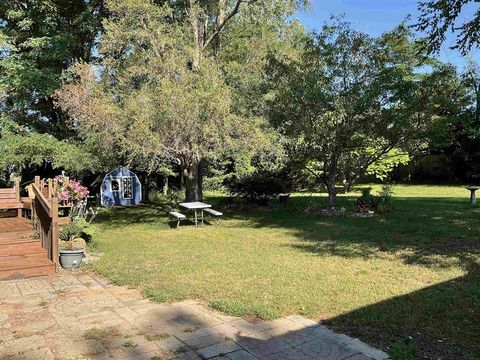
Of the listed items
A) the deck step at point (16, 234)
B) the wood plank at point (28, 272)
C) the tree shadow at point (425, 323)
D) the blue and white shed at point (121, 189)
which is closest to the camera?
the tree shadow at point (425, 323)

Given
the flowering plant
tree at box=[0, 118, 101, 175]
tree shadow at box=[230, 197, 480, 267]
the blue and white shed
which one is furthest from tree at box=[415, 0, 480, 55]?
the blue and white shed

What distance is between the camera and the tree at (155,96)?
984 cm

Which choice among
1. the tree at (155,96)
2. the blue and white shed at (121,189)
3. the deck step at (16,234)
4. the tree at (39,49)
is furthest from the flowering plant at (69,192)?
the blue and white shed at (121,189)

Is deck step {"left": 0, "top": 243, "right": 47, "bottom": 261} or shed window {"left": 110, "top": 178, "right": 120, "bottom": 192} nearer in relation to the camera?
deck step {"left": 0, "top": 243, "right": 47, "bottom": 261}

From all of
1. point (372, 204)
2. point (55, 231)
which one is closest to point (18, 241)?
point (55, 231)

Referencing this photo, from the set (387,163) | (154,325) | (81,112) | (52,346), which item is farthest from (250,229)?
(387,163)

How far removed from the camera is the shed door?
787 inches

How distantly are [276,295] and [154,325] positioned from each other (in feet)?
4.98

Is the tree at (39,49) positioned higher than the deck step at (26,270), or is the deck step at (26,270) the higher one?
the tree at (39,49)

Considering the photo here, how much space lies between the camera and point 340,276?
5734mm

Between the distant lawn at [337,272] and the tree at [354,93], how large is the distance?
110 inches

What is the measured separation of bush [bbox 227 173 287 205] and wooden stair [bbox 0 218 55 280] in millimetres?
8302

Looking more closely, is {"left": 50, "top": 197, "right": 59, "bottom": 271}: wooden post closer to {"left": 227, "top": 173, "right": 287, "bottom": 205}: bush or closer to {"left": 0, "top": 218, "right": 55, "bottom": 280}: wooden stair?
{"left": 0, "top": 218, "right": 55, "bottom": 280}: wooden stair

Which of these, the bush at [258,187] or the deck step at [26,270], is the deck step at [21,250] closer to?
the deck step at [26,270]
